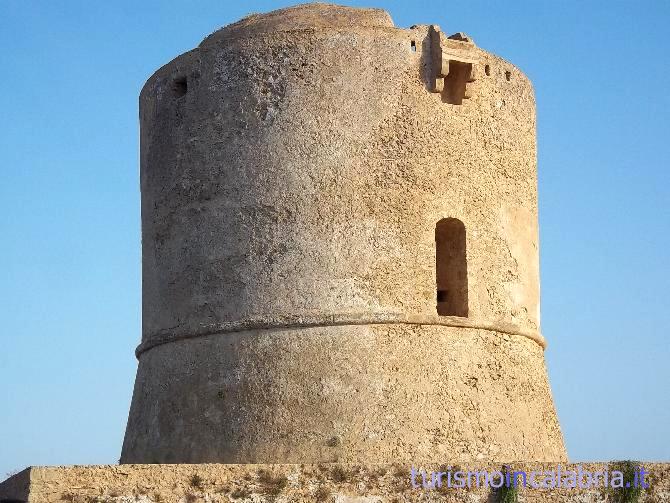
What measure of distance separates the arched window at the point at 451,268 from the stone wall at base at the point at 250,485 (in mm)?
1999

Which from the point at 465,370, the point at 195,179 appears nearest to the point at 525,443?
the point at 465,370

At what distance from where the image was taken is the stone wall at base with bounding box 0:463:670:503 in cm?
1049

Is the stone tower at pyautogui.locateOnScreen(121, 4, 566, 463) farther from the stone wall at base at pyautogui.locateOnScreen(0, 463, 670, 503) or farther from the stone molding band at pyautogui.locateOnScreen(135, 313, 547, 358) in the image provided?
the stone wall at base at pyautogui.locateOnScreen(0, 463, 670, 503)

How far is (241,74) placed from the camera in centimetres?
1283

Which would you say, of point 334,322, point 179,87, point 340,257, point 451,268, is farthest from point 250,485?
point 179,87

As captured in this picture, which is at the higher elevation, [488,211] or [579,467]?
[488,211]

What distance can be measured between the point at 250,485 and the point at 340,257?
2.39 meters

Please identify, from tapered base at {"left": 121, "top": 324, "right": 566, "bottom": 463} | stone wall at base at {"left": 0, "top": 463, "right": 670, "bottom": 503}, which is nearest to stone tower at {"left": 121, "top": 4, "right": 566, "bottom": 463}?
tapered base at {"left": 121, "top": 324, "right": 566, "bottom": 463}

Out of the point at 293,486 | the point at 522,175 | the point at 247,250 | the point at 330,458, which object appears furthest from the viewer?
the point at 522,175

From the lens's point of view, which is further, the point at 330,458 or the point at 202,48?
the point at 202,48

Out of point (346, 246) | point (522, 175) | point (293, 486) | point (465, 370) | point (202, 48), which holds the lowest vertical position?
point (293, 486)

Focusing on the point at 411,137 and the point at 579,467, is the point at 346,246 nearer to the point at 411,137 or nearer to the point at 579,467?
the point at 411,137

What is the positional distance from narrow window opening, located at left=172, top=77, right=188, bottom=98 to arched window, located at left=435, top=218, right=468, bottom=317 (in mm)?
2857

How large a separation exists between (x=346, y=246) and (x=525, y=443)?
2.48 metres
